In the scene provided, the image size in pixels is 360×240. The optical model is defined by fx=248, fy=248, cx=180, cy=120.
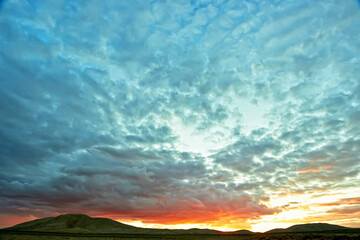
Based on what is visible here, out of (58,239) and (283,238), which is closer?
(283,238)

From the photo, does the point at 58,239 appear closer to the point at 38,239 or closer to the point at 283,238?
the point at 38,239

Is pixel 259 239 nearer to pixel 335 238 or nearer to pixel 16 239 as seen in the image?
pixel 335 238

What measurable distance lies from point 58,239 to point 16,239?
66.6 ft

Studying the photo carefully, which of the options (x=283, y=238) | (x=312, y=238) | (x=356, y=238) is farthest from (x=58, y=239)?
(x=356, y=238)

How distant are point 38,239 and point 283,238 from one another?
11929 cm

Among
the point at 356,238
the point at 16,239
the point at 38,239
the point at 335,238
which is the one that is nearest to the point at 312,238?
the point at 335,238

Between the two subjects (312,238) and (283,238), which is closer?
(312,238)

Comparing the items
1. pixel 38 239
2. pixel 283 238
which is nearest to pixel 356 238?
pixel 283 238

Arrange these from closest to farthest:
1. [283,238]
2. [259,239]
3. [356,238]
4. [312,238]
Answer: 1. [356,238]
2. [312,238]
3. [283,238]
4. [259,239]

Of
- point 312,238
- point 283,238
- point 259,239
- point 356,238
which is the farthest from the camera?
point 259,239

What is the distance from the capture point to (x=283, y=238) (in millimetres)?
109812

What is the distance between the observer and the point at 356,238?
8831cm

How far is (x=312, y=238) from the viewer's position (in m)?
103

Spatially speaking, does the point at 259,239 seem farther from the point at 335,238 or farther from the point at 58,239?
the point at 58,239
